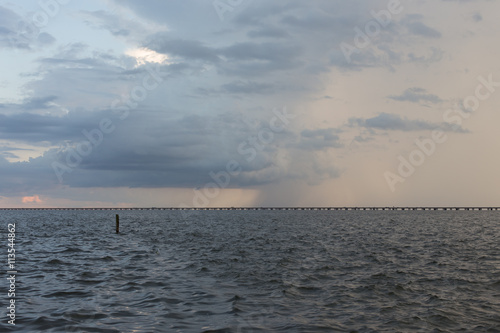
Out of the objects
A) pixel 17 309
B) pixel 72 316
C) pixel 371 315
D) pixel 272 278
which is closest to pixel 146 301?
pixel 72 316

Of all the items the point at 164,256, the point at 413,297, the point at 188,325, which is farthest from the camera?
the point at 164,256

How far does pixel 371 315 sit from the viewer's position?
16.5 m

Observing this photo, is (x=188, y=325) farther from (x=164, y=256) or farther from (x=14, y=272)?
(x=164, y=256)

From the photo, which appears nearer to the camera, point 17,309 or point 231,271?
point 17,309

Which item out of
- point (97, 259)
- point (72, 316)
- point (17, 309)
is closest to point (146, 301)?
point (72, 316)

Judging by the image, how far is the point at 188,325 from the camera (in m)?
14.7

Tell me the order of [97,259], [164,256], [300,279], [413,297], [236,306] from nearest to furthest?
[236,306] → [413,297] → [300,279] → [97,259] → [164,256]

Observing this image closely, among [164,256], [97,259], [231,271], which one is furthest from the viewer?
[164,256]

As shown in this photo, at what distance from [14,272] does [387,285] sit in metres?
23.3

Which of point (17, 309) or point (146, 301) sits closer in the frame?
point (17, 309)

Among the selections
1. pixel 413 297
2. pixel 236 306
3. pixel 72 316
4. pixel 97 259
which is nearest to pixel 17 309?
pixel 72 316

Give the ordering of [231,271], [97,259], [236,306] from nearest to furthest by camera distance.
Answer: [236,306] → [231,271] → [97,259]

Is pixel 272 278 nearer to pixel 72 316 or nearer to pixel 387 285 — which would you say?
pixel 387 285

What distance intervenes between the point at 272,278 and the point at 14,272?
54.7ft
